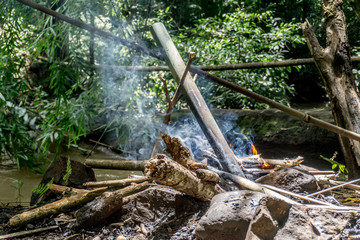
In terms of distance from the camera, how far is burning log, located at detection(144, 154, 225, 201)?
1434 mm

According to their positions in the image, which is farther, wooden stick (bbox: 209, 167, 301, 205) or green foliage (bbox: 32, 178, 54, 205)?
green foliage (bbox: 32, 178, 54, 205)

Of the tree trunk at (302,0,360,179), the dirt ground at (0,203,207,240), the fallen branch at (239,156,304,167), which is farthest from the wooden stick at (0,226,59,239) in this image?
the tree trunk at (302,0,360,179)

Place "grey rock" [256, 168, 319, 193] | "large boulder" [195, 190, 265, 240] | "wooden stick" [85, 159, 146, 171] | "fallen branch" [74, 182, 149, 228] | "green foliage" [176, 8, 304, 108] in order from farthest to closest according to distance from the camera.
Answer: "green foliage" [176, 8, 304, 108], "wooden stick" [85, 159, 146, 171], "grey rock" [256, 168, 319, 193], "fallen branch" [74, 182, 149, 228], "large boulder" [195, 190, 265, 240]

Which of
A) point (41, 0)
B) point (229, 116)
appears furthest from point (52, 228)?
point (41, 0)

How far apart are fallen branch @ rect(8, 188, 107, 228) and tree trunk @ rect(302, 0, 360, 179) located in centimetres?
193

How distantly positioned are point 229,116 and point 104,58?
117 inches

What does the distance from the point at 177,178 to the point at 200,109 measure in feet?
3.14

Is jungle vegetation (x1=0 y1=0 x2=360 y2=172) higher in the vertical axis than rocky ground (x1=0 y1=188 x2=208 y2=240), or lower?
higher

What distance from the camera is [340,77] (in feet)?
8.15

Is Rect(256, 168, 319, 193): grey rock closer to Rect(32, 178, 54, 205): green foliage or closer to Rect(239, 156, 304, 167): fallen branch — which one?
Rect(239, 156, 304, 167): fallen branch

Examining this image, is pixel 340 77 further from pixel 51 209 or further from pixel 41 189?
pixel 41 189

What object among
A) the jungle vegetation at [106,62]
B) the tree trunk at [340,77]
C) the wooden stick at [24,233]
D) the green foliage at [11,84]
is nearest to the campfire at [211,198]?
the wooden stick at [24,233]

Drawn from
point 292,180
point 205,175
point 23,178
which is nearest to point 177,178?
point 205,175

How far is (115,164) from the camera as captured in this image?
2.50m
